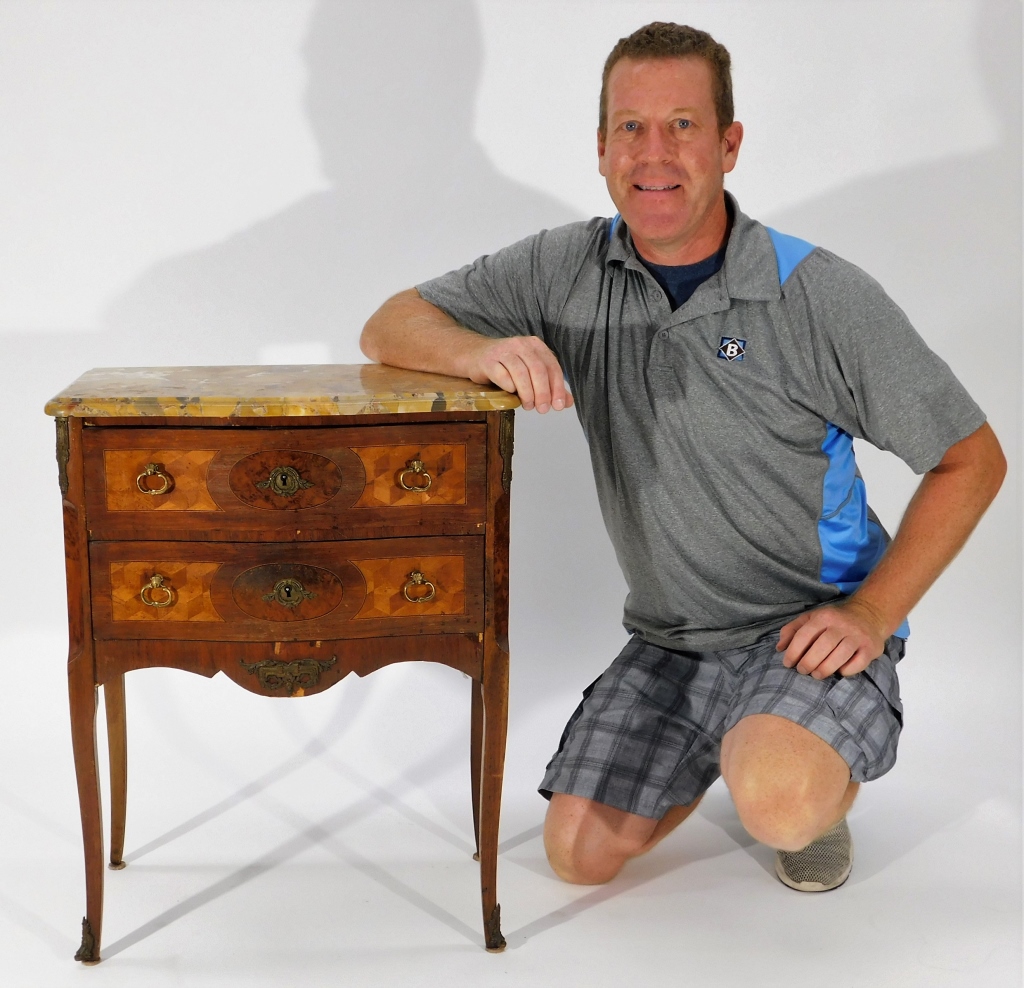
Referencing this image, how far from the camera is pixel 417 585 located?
8.17 ft

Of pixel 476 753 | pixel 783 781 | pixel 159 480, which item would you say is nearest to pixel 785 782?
pixel 783 781

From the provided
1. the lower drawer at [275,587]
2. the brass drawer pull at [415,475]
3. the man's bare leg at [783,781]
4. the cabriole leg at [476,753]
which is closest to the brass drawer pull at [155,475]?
the lower drawer at [275,587]

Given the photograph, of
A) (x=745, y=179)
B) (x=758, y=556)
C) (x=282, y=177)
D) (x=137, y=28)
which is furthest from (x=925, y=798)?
(x=137, y=28)

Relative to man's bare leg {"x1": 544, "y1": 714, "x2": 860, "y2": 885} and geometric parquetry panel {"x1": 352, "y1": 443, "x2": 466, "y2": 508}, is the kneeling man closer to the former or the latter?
man's bare leg {"x1": 544, "y1": 714, "x2": 860, "y2": 885}

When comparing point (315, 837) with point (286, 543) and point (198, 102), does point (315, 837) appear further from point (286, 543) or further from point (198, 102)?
point (198, 102)

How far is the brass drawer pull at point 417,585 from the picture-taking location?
97.8 inches

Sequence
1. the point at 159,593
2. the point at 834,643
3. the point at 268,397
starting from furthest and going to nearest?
the point at 834,643 → the point at 159,593 → the point at 268,397

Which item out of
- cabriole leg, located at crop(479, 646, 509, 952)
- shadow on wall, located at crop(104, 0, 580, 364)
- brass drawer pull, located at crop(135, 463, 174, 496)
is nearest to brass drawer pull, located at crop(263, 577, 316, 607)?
brass drawer pull, located at crop(135, 463, 174, 496)

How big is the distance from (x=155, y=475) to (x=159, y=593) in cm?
22

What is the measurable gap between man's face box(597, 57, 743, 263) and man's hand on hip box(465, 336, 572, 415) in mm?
435

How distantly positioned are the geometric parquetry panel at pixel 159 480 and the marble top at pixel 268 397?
7 centimetres

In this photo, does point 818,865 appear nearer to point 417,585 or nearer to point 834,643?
point 834,643

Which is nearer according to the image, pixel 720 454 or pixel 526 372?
pixel 526 372

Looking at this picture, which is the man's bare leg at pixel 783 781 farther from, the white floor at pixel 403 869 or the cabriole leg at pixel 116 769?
the cabriole leg at pixel 116 769
